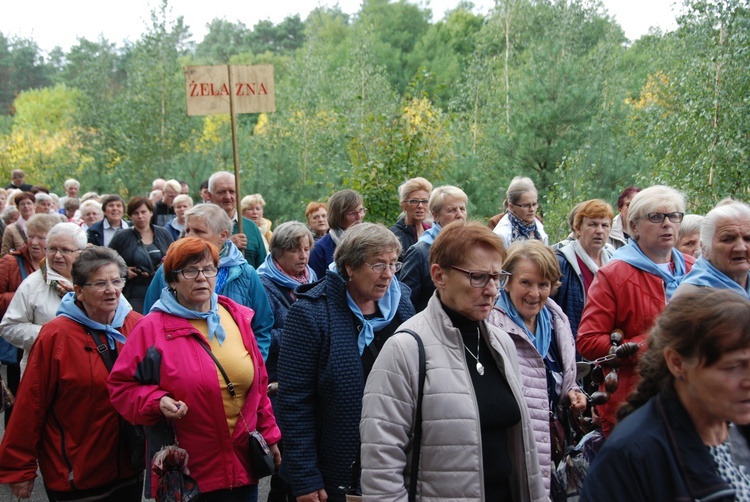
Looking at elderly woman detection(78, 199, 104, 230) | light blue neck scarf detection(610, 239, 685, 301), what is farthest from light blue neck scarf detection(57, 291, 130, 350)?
elderly woman detection(78, 199, 104, 230)

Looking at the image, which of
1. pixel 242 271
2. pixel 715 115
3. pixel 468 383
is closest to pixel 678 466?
pixel 468 383

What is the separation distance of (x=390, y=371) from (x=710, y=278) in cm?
206

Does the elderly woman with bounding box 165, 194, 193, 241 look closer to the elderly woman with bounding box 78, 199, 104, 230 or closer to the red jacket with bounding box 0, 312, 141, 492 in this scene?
the elderly woman with bounding box 78, 199, 104, 230

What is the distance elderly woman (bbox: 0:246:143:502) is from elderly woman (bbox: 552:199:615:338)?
10.3 feet

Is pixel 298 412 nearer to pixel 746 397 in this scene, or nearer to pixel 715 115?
pixel 746 397

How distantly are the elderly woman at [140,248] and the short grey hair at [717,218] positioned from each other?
5.60 m

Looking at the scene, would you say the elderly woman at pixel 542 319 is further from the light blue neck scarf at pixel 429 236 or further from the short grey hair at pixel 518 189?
the short grey hair at pixel 518 189

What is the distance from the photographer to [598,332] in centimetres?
445

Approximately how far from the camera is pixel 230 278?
512cm

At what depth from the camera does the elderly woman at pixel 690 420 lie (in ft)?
6.70

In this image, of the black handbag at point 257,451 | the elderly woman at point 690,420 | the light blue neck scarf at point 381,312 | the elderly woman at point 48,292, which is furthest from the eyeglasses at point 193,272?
the elderly woman at point 690,420

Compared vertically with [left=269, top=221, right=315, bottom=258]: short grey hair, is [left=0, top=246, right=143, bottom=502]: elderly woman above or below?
below

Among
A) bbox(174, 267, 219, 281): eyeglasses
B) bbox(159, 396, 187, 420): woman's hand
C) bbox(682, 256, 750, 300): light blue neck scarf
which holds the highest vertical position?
bbox(174, 267, 219, 281): eyeglasses

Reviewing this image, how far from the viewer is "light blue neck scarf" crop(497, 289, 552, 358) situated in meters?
4.16
